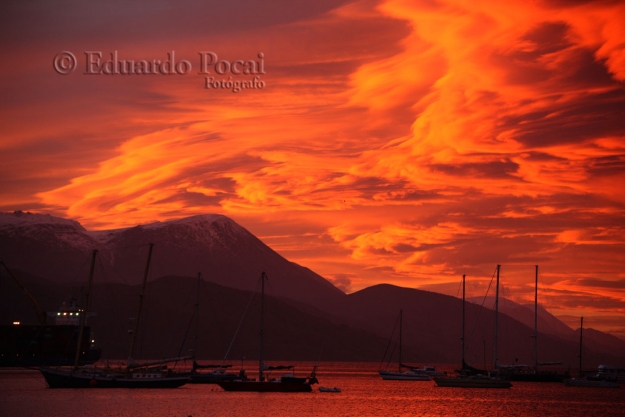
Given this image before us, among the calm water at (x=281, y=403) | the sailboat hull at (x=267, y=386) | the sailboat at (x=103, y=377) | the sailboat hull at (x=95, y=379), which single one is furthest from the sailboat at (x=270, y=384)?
the sailboat hull at (x=95, y=379)

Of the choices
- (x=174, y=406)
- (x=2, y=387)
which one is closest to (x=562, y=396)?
(x=174, y=406)

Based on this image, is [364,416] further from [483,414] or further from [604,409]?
[604,409]

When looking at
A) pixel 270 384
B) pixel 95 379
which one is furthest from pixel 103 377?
pixel 270 384

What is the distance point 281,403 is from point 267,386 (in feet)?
30.7

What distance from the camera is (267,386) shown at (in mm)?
137875

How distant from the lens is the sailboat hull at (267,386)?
448 feet

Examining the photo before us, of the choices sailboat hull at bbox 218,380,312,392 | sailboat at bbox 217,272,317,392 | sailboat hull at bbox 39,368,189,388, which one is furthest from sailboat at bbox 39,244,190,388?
sailboat at bbox 217,272,317,392

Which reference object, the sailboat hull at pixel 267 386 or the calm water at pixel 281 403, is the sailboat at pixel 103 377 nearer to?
the calm water at pixel 281 403

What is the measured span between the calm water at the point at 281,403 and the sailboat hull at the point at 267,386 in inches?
55.8

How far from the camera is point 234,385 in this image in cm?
14450

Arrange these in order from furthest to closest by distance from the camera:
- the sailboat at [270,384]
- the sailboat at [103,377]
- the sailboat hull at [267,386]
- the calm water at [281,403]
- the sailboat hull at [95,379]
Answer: the sailboat hull at [267,386] → the sailboat at [270,384] → the sailboat hull at [95,379] → the sailboat at [103,377] → the calm water at [281,403]

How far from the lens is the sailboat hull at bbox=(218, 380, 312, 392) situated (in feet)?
448

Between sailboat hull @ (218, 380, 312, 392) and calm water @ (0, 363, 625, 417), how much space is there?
1.42m

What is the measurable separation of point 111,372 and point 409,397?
5168cm
